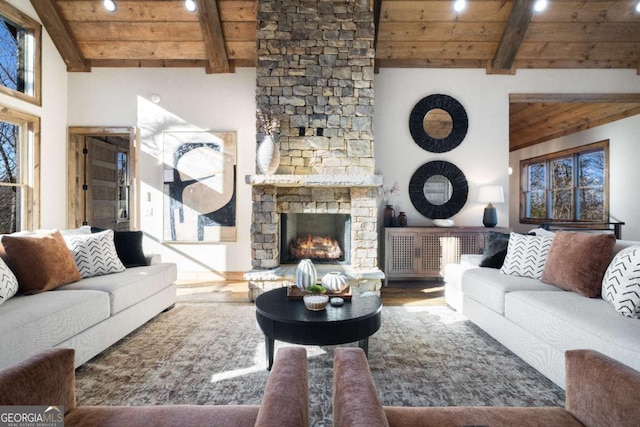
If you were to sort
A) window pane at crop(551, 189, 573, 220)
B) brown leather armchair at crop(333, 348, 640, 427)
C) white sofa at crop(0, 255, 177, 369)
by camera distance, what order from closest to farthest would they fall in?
brown leather armchair at crop(333, 348, 640, 427)
white sofa at crop(0, 255, 177, 369)
window pane at crop(551, 189, 573, 220)

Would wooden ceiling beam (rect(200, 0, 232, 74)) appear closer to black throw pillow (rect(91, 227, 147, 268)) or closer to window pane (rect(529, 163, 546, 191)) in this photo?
black throw pillow (rect(91, 227, 147, 268))

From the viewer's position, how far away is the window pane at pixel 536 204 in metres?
7.43

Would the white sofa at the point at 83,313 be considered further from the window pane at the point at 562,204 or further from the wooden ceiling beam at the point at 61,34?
the window pane at the point at 562,204

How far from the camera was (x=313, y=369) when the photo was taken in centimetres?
222

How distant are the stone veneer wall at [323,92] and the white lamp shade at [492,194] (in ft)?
6.00

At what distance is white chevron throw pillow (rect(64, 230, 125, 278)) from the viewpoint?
283cm

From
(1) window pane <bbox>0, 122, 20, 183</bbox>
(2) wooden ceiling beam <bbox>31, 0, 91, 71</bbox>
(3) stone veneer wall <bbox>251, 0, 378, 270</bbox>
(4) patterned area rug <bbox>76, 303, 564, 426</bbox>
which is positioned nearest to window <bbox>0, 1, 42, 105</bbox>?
(2) wooden ceiling beam <bbox>31, 0, 91, 71</bbox>

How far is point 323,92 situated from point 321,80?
0.15 m

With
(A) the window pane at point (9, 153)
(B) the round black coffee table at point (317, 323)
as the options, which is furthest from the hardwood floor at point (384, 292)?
(A) the window pane at point (9, 153)

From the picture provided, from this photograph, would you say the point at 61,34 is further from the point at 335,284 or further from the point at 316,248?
the point at 335,284

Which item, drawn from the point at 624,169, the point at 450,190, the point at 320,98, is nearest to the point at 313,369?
the point at 320,98

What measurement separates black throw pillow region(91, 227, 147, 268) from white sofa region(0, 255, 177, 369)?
11cm

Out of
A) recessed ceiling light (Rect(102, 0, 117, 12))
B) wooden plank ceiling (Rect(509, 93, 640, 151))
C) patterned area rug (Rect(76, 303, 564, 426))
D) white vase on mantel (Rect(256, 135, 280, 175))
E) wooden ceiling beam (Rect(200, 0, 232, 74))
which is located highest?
recessed ceiling light (Rect(102, 0, 117, 12))

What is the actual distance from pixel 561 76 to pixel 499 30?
130 centimetres
